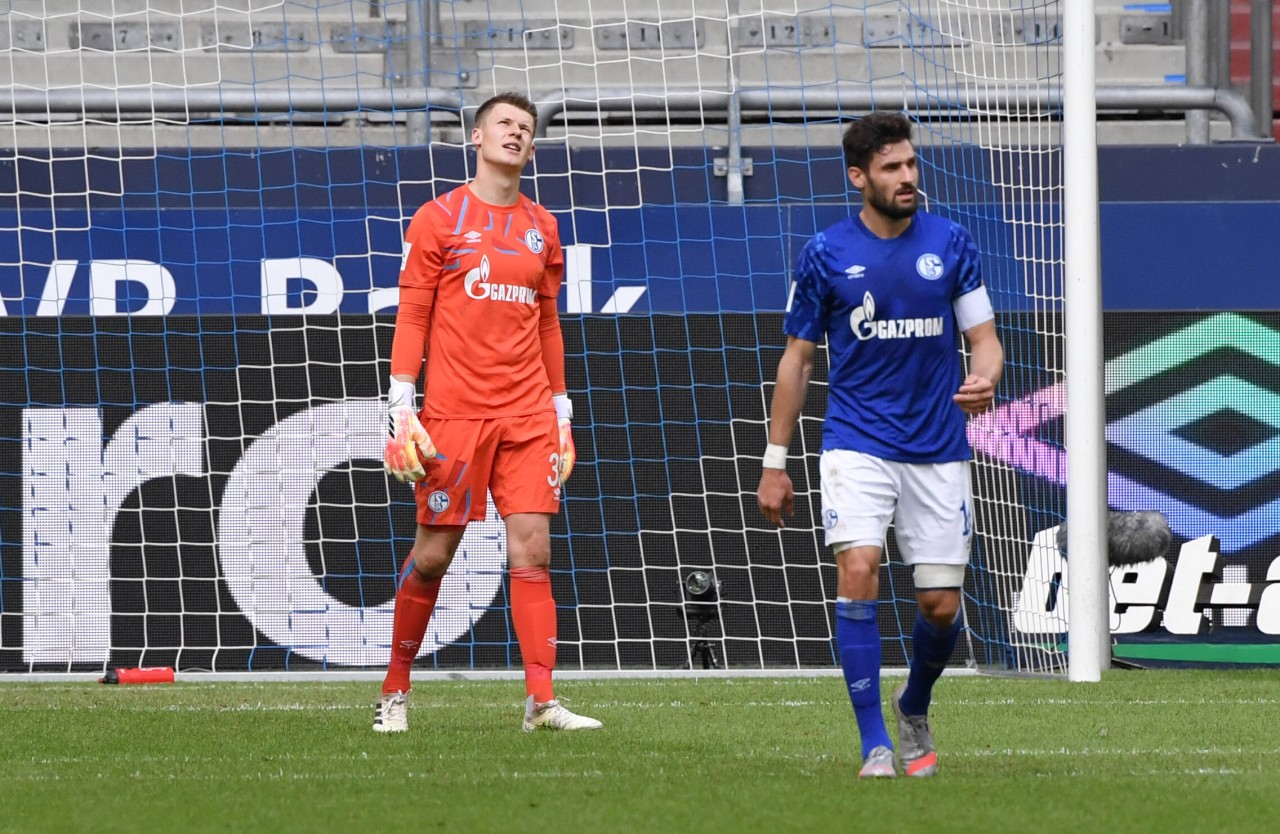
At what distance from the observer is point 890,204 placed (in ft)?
15.3

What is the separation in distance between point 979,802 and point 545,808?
0.99m

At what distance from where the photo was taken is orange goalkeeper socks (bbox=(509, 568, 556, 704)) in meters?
5.73

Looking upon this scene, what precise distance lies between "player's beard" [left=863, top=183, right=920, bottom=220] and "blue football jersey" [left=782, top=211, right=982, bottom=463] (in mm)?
88

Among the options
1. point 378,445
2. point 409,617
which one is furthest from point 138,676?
point 409,617

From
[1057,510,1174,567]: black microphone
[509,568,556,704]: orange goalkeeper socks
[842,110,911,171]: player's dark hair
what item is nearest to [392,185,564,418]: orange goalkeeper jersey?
[509,568,556,704]: orange goalkeeper socks

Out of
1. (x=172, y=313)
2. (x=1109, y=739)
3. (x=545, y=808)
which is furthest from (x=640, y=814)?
(x=172, y=313)

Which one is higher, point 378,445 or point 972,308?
point 972,308

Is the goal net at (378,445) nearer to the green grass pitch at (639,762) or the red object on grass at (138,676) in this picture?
the red object on grass at (138,676)

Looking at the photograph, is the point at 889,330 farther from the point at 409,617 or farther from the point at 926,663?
the point at 409,617

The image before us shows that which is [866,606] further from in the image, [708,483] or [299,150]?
[299,150]

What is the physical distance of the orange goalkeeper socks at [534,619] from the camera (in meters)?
5.73

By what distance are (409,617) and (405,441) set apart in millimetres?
669

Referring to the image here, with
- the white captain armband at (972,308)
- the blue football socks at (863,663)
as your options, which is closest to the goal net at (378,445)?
the white captain armband at (972,308)

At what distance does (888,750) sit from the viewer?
452 centimetres
